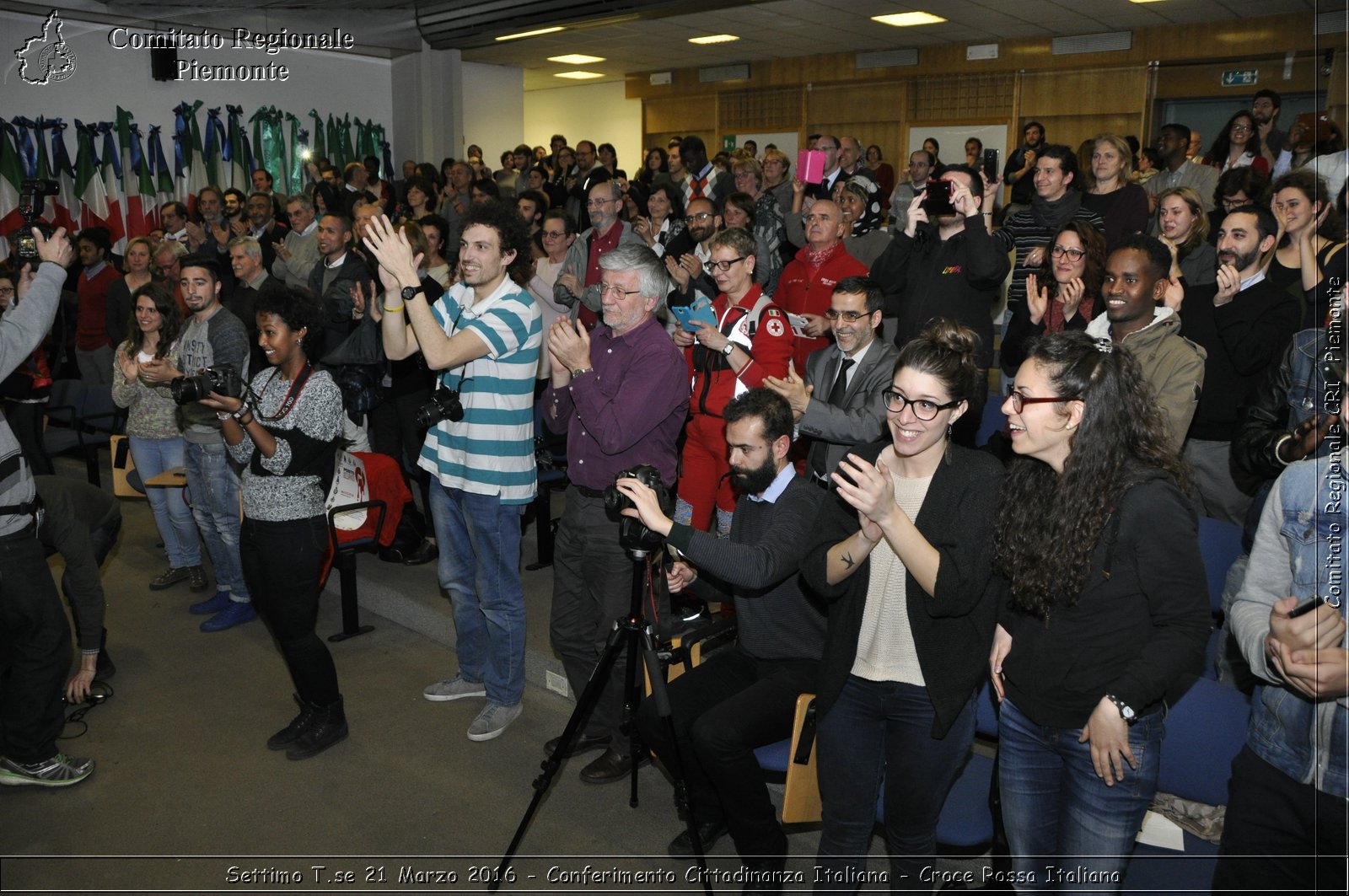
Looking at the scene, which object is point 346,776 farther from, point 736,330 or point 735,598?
point 736,330

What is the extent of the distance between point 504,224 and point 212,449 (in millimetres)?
1989

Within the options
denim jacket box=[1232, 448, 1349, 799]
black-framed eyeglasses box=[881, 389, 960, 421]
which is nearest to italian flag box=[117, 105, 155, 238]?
black-framed eyeglasses box=[881, 389, 960, 421]

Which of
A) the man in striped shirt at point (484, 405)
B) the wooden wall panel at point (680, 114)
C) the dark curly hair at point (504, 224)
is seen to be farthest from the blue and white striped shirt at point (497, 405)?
the wooden wall panel at point (680, 114)

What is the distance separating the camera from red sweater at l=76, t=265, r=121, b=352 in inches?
281

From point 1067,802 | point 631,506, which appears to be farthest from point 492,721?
point 1067,802

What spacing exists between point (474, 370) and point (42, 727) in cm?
181

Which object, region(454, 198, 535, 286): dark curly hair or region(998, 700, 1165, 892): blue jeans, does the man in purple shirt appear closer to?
region(454, 198, 535, 286): dark curly hair

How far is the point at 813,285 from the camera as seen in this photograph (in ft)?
14.4

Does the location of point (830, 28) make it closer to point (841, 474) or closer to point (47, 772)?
point (841, 474)

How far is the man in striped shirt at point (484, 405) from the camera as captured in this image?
3102 millimetres

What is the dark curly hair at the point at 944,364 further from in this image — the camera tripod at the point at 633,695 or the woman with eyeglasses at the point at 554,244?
the woman with eyeglasses at the point at 554,244

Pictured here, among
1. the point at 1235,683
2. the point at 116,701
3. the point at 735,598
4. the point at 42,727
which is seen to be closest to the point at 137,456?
the point at 116,701

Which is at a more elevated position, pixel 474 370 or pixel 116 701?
pixel 474 370

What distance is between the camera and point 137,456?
15.6 feet
